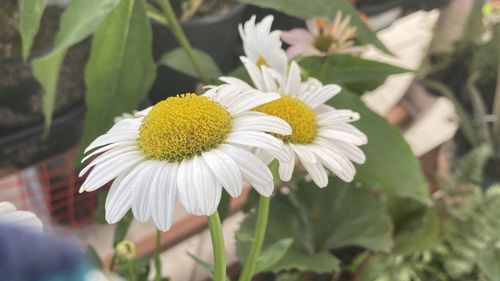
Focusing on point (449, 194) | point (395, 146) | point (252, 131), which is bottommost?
point (449, 194)

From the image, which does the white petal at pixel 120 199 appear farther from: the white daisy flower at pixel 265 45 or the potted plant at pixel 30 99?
the potted plant at pixel 30 99

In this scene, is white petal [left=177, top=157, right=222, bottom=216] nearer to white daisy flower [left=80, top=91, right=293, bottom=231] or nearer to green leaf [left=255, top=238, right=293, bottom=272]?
white daisy flower [left=80, top=91, right=293, bottom=231]

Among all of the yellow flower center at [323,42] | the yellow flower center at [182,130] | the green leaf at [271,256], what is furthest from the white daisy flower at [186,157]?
the yellow flower center at [323,42]

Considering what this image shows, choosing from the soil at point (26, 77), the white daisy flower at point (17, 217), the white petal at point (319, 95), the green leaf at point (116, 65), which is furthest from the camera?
the soil at point (26, 77)

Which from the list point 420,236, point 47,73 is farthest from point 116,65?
point 420,236

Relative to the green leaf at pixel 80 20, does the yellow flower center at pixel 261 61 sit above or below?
below

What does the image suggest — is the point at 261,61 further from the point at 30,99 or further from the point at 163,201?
the point at 30,99

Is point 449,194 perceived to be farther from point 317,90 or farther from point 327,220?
point 317,90

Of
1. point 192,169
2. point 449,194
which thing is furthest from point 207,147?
point 449,194
